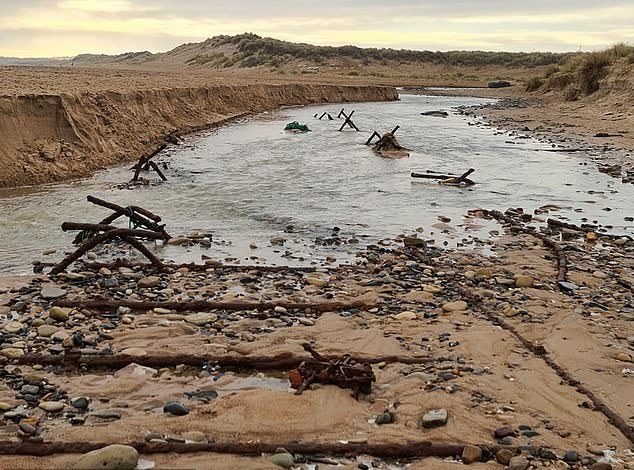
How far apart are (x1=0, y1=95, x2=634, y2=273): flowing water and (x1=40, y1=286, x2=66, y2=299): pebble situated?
1.27 meters

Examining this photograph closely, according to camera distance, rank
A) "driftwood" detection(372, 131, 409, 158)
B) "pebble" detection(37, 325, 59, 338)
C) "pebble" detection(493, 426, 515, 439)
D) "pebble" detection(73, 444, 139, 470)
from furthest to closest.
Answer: "driftwood" detection(372, 131, 409, 158) < "pebble" detection(37, 325, 59, 338) < "pebble" detection(493, 426, 515, 439) < "pebble" detection(73, 444, 139, 470)

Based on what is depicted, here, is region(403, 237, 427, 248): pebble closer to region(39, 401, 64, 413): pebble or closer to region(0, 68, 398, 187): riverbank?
region(39, 401, 64, 413): pebble

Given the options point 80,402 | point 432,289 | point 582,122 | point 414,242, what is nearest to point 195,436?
point 80,402

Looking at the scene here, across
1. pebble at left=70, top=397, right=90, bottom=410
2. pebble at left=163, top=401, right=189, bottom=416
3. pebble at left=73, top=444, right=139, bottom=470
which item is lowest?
pebble at left=163, top=401, right=189, bottom=416

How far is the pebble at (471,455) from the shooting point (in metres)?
4.21

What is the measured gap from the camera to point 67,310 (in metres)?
6.59

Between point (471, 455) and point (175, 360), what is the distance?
2672 mm

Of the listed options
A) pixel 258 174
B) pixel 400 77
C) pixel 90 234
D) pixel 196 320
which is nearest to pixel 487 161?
pixel 258 174

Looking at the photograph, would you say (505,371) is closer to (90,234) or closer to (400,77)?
(90,234)

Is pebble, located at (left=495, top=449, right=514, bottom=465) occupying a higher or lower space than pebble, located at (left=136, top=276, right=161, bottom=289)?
lower

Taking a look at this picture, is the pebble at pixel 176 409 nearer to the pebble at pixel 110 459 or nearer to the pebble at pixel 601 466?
the pebble at pixel 110 459

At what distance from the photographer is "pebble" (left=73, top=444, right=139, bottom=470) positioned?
12.9 feet

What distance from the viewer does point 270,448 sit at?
13.9 ft

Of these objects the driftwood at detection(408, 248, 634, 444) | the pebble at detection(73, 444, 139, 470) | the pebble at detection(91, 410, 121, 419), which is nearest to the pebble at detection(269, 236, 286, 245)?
the driftwood at detection(408, 248, 634, 444)
